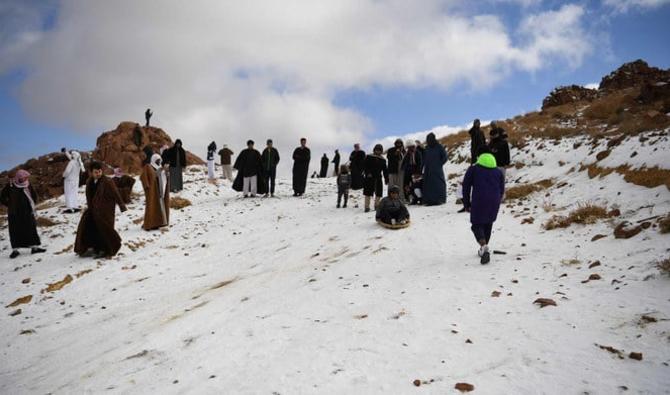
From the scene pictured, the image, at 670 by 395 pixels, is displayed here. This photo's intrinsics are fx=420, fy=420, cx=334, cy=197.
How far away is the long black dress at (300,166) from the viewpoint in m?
16.1

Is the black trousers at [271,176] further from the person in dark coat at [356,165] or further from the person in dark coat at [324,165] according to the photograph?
the person in dark coat at [324,165]

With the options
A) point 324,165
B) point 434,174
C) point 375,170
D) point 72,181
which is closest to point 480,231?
point 375,170

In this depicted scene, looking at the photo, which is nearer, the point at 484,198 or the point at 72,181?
the point at 484,198

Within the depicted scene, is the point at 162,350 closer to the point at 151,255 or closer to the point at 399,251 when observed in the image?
the point at 399,251

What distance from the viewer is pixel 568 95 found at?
3481 cm

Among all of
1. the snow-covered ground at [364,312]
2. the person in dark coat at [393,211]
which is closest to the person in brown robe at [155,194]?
the snow-covered ground at [364,312]

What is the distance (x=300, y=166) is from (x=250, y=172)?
192 centimetres

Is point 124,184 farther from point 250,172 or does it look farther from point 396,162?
point 396,162

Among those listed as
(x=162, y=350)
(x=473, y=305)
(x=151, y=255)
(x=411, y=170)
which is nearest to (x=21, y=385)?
(x=162, y=350)

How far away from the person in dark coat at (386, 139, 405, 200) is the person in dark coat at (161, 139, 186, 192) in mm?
8859

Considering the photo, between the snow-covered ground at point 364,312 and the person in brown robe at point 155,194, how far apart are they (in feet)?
4.90

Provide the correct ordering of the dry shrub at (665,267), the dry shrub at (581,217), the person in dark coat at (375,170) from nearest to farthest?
1. the dry shrub at (665,267)
2. the dry shrub at (581,217)
3. the person in dark coat at (375,170)

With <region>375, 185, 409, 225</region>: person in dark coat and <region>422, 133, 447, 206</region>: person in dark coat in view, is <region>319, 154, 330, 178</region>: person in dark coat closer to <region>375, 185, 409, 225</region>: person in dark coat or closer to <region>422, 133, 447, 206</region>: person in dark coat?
<region>422, 133, 447, 206</region>: person in dark coat

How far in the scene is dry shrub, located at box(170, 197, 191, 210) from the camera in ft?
48.0
